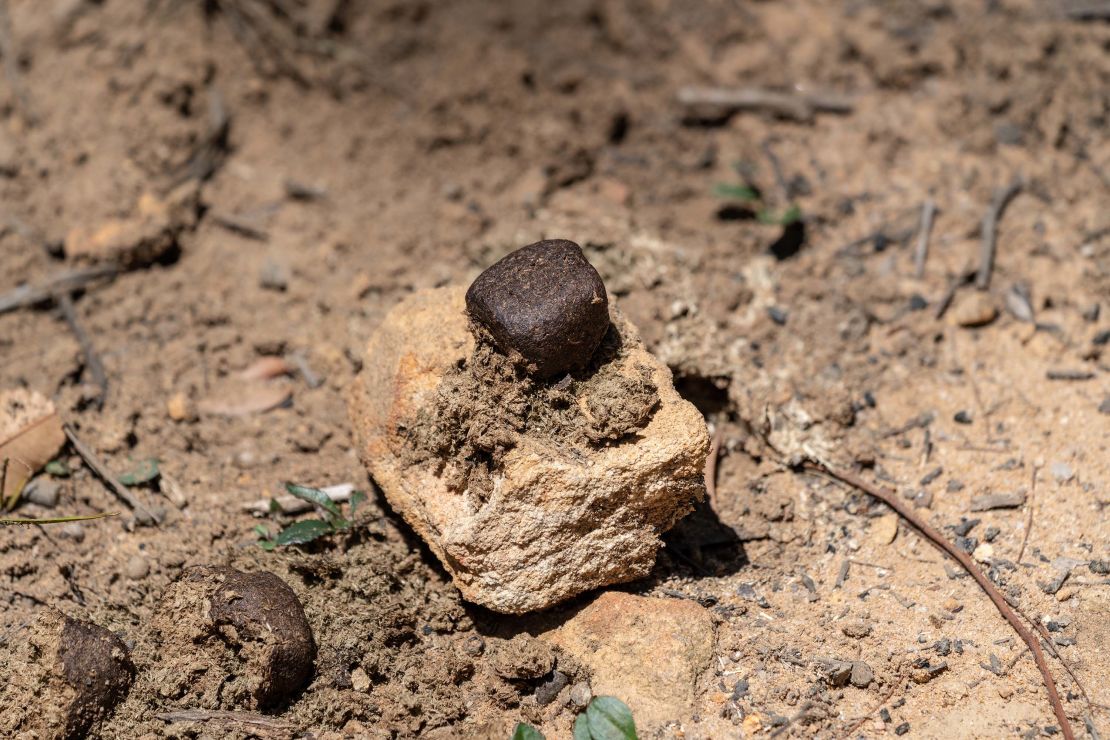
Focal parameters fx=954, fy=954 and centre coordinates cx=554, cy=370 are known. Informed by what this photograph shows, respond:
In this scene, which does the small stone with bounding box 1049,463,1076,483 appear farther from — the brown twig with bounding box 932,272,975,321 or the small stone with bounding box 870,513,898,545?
the brown twig with bounding box 932,272,975,321

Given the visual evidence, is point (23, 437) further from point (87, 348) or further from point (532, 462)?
point (532, 462)

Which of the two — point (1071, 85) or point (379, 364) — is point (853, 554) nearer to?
point (379, 364)

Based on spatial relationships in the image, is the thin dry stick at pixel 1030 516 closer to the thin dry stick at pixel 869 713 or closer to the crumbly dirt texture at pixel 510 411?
the thin dry stick at pixel 869 713

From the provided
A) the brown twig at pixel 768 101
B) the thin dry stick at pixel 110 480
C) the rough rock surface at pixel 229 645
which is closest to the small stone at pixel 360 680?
the rough rock surface at pixel 229 645

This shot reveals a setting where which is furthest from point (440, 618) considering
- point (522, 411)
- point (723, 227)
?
point (723, 227)

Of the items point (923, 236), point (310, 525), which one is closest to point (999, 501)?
point (923, 236)

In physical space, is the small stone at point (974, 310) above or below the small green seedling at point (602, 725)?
above

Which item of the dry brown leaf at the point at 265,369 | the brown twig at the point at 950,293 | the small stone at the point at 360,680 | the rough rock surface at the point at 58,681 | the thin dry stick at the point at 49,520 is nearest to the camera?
the rough rock surface at the point at 58,681
